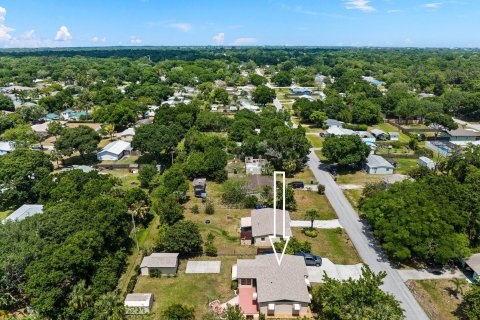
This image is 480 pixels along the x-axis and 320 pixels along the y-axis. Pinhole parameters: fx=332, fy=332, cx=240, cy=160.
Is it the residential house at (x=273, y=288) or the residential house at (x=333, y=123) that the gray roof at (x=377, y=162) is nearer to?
the residential house at (x=333, y=123)

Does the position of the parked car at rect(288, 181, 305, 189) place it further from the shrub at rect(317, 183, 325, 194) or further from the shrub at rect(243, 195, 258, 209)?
the shrub at rect(243, 195, 258, 209)

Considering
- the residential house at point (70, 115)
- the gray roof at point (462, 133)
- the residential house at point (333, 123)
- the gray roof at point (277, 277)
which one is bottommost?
the gray roof at point (277, 277)

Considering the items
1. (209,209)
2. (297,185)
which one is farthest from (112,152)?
(297,185)

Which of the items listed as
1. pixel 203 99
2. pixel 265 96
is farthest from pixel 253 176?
pixel 203 99

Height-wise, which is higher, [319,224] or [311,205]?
[311,205]

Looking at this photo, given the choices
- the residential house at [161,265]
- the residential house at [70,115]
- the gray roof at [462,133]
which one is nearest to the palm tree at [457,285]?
the residential house at [161,265]

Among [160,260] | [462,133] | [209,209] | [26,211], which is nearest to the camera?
[160,260]

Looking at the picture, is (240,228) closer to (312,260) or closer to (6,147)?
(312,260)
